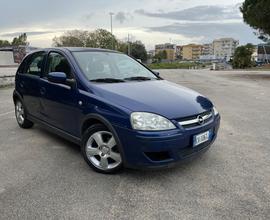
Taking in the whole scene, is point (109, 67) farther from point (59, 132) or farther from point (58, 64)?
point (59, 132)

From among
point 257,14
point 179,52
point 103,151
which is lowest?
point 103,151

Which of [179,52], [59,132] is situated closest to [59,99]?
[59,132]

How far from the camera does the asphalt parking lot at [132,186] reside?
3010mm

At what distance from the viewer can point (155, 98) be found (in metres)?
3.80

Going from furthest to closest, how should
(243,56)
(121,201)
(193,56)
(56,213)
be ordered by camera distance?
(193,56)
(243,56)
(121,201)
(56,213)

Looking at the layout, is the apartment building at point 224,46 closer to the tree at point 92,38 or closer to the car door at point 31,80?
the tree at point 92,38

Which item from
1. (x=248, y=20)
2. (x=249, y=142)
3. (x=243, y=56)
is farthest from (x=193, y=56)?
(x=249, y=142)

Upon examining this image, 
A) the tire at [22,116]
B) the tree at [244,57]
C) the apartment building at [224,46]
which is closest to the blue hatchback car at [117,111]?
the tire at [22,116]

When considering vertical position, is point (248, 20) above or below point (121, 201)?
above

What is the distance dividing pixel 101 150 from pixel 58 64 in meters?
1.64

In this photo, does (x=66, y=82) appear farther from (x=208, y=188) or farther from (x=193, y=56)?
(x=193, y=56)

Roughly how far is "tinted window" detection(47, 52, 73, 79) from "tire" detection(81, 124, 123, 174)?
0.95 metres

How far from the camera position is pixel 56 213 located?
9.75 ft

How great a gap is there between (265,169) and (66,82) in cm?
291
